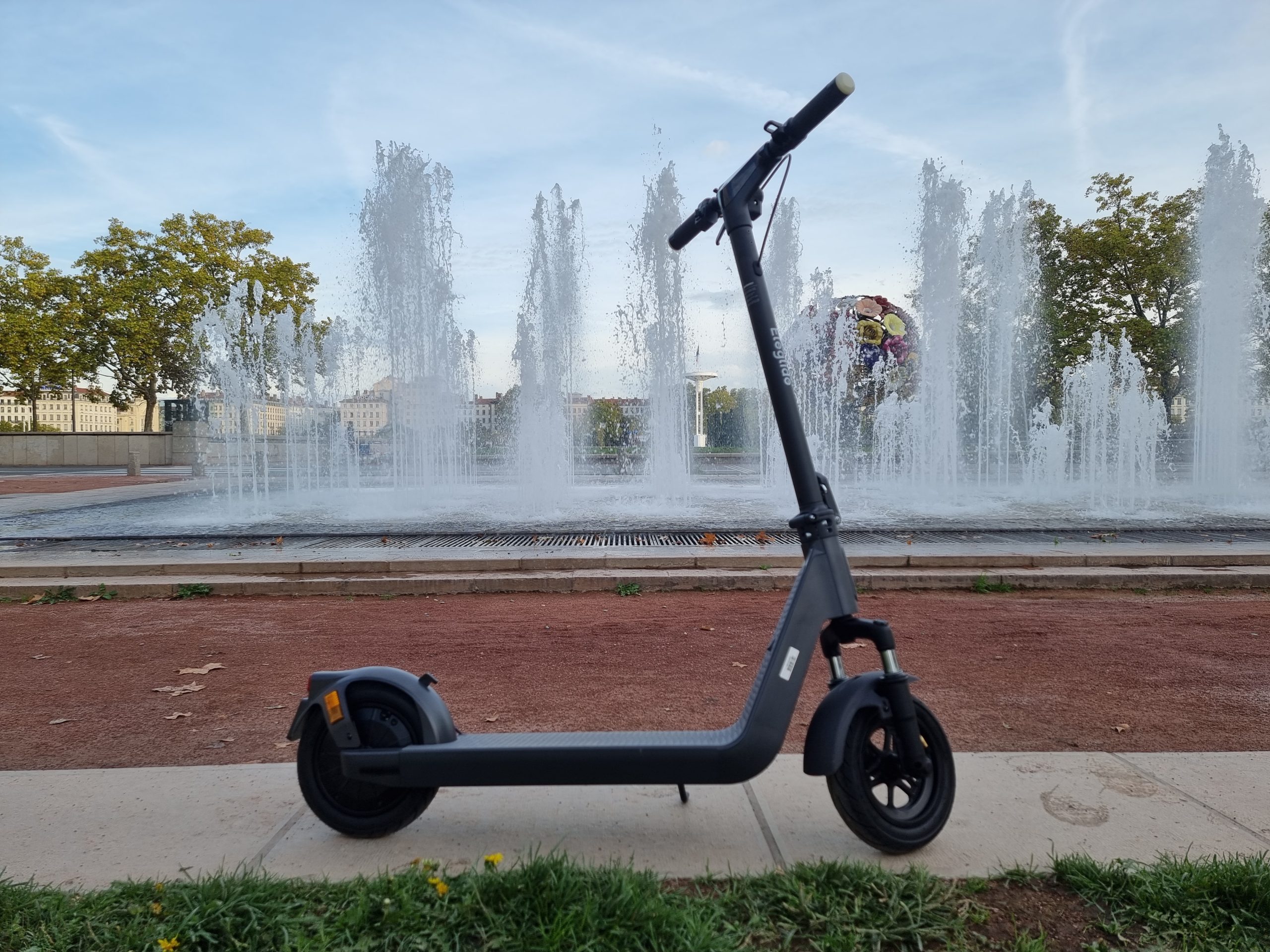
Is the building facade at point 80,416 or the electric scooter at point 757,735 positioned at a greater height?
the building facade at point 80,416

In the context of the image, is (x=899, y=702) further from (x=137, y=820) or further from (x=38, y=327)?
(x=38, y=327)

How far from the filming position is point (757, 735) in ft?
7.63

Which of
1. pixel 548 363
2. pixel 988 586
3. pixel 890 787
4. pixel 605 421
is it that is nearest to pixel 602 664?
pixel 890 787

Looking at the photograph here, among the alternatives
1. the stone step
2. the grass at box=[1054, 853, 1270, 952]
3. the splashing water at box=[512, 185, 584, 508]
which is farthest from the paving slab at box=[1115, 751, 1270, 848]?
the splashing water at box=[512, 185, 584, 508]

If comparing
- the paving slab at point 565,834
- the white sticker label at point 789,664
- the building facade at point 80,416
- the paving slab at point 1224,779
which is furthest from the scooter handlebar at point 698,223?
the building facade at point 80,416

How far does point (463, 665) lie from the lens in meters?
4.80

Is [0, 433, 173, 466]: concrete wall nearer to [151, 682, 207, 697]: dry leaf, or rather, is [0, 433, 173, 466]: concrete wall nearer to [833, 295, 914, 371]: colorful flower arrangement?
[833, 295, 914, 371]: colorful flower arrangement

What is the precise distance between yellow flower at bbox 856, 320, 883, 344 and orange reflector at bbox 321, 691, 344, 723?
137ft

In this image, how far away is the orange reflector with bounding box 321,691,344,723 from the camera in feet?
8.12

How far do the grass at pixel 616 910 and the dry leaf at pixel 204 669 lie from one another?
2654mm

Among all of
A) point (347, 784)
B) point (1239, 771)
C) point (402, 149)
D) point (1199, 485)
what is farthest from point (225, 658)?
point (1199, 485)

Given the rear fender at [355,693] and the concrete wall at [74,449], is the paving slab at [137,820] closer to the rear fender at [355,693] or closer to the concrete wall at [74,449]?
the rear fender at [355,693]

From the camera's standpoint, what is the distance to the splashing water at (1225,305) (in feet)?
61.3

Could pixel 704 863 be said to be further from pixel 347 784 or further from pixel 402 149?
pixel 402 149
